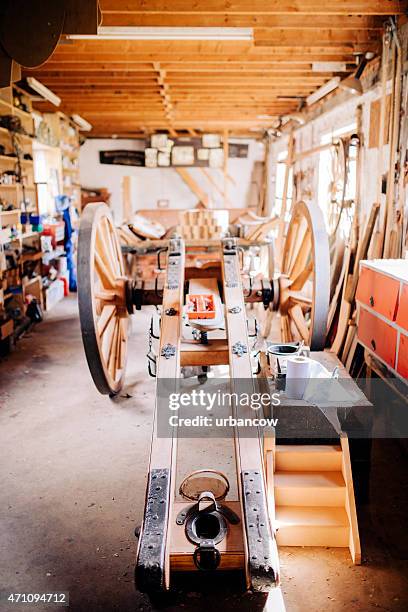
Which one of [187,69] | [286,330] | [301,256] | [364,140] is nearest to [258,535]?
[301,256]

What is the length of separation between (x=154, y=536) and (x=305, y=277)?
8.56 feet

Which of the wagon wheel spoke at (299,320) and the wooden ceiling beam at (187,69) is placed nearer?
the wagon wheel spoke at (299,320)

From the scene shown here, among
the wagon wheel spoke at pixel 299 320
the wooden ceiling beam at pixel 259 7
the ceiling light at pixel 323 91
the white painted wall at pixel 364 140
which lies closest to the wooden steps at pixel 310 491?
the wagon wheel spoke at pixel 299 320

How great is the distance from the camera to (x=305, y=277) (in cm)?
410

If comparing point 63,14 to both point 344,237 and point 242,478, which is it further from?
point 344,237

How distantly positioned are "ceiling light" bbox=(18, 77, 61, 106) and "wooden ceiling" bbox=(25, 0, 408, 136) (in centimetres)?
10

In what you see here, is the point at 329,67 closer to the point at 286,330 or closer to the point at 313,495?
the point at 286,330

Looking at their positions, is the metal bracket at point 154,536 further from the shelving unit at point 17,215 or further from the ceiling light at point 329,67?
the ceiling light at point 329,67

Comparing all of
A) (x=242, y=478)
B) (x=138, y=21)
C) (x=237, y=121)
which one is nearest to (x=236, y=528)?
(x=242, y=478)

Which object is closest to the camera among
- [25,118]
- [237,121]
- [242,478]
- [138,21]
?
[242,478]

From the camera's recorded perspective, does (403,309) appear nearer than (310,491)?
No

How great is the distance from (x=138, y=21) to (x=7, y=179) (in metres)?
2.62

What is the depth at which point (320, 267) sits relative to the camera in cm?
359

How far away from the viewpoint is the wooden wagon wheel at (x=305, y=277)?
142 inches
